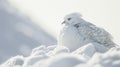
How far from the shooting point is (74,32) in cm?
811

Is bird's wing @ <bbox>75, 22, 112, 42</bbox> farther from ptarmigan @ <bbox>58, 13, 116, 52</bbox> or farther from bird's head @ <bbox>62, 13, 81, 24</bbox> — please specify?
bird's head @ <bbox>62, 13, 81, 24</bbox>

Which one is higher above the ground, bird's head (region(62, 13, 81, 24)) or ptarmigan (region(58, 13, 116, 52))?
bird's head (region(62, 13, 81, 24))

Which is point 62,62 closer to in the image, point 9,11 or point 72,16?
point 72,16

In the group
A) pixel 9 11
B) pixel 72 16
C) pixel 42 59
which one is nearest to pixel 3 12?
pixel 9 11

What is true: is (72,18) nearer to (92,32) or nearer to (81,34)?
(92,32)

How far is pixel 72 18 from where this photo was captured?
358 inches

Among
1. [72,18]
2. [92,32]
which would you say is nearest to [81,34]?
[92,32]

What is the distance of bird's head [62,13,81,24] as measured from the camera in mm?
8945

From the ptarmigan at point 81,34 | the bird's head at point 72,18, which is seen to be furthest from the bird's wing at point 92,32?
the bird's head at point 72,18

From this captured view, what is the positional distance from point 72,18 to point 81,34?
100cm

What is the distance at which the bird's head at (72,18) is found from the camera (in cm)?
895

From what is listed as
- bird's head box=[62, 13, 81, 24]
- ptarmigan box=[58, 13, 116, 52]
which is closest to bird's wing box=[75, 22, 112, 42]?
ptarmigan box=[58, 13, 116, 52]

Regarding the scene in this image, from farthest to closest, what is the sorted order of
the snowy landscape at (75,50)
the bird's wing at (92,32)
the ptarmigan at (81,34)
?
the bird's wing at (92,32) < the ptarmigan at (81,34) < the snowy landscape at (75,50)

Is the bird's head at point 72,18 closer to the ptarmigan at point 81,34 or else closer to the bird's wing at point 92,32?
the ptarmigan at point 81,34
